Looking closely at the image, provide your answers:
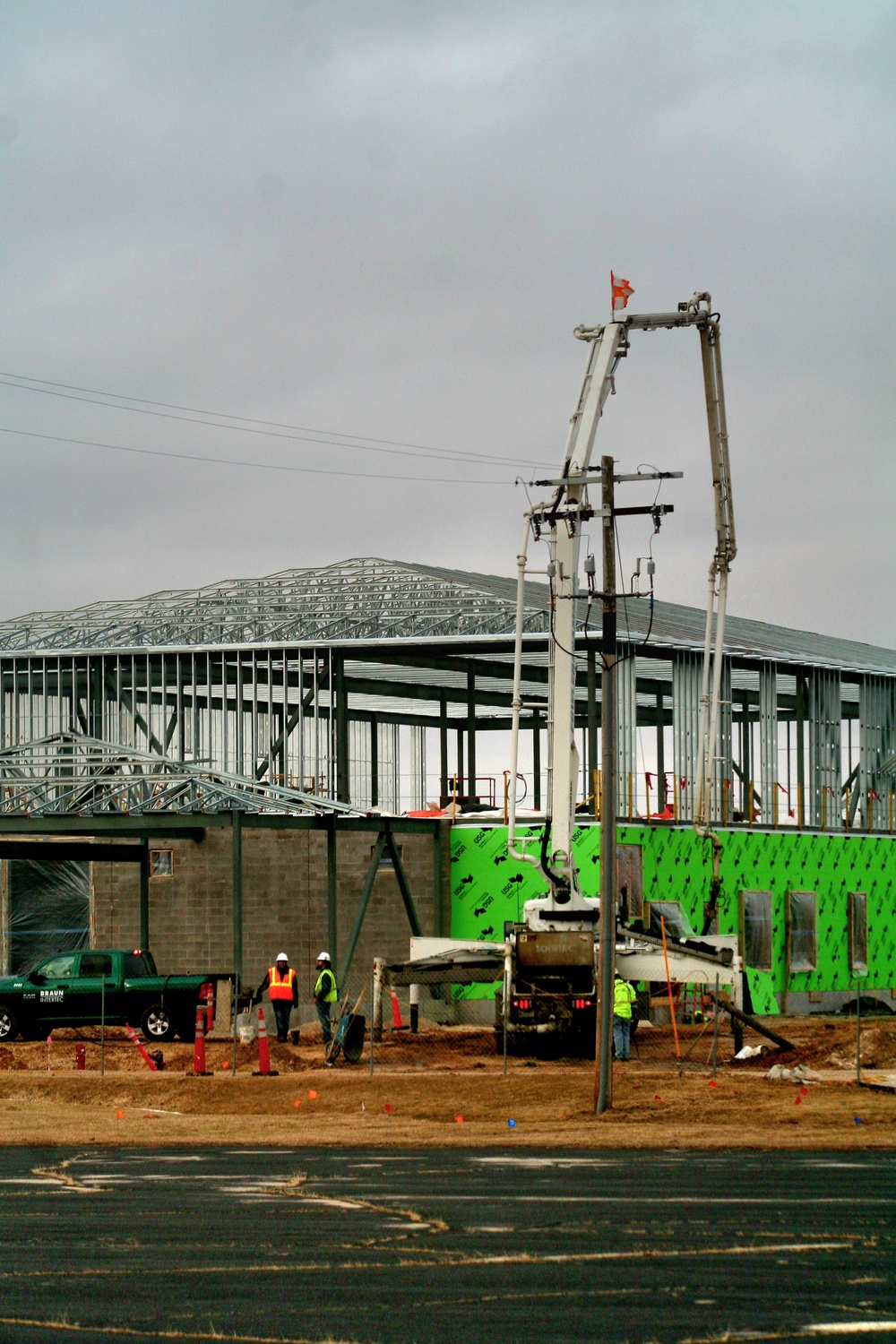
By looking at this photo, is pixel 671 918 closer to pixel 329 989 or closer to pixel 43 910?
pixel 329 989

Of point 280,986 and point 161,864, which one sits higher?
point 161,864

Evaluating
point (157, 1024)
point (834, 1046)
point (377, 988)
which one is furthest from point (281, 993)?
point (834, 1046)

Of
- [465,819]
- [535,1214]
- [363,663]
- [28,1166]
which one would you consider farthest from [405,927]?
[535,1214]

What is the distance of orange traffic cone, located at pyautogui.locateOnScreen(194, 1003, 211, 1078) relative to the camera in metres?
25.6

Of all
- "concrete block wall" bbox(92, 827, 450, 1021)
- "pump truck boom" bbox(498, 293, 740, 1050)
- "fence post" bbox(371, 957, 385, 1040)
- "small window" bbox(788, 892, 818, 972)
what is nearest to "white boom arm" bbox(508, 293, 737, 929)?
"pump truck boom" bbox(498, 293, 740, 1050)

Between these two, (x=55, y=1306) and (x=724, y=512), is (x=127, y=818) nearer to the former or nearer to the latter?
(x=724, y=512)

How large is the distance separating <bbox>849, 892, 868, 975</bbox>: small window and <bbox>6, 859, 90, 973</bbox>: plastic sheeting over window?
57.4ft

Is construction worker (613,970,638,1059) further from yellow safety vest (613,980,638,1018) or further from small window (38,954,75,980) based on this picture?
small window (38,954,75,980)

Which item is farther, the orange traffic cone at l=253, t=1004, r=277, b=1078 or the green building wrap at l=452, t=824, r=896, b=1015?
the green building wrap at l=452, t=824, r=896, b=1015

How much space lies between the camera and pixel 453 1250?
1196 cm

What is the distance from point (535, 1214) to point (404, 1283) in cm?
280

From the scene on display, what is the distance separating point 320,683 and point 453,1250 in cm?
2735

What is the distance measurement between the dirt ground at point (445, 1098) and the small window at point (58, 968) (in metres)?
1.16

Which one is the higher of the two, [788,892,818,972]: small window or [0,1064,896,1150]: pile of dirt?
[788,892,818,972]: small window
